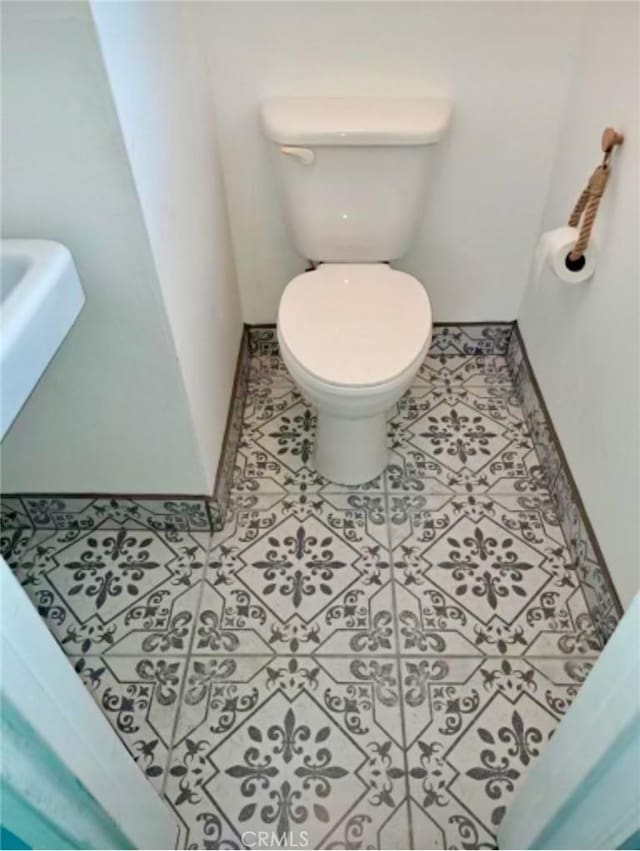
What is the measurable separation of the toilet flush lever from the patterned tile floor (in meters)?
0.76

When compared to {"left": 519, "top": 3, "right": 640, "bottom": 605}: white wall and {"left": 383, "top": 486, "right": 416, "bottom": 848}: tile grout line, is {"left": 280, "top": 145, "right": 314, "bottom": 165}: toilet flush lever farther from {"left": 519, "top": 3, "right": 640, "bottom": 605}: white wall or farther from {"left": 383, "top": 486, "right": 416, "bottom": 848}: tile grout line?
{"left": 383, "top": 486, "right": 416, "bottom": 848}: tile grout line

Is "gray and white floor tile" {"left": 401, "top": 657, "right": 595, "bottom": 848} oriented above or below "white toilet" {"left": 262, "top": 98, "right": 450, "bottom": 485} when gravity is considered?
below

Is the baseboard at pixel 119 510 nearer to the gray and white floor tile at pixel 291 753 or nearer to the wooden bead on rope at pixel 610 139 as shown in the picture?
the gray and white floor tile at pixel 291 753

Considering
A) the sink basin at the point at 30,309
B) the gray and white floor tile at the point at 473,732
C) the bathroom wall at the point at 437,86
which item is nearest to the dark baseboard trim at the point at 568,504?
the gray and white floor tile at the point at 473,732

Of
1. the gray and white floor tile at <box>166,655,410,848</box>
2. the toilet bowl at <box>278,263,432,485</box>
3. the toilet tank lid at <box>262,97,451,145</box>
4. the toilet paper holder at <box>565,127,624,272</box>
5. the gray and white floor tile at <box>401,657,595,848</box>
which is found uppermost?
the toilet tank lid at <box>262,97,451,145</box>

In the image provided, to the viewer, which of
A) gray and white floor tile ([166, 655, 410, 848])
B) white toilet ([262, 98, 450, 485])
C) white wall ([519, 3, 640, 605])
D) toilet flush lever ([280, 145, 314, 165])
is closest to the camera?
gray and white floor tile ([166, 655, 410, 848])

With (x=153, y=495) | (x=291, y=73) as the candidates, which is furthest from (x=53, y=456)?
(x=291, y=73)

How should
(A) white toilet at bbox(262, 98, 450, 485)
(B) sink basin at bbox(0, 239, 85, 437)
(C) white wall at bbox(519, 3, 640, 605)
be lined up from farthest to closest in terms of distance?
1. (A) white toilet at bbox(262, 98, 450, 485)
2. (C) white wall at bbox(519, 3, 640, 605)
3. (B) sink basin at bbox(0, 239, 85, 437)

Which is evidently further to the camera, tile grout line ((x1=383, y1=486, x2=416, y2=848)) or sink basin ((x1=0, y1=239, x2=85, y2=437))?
tile grout line ((x1=383, y1=486, x2=416, y2=848))

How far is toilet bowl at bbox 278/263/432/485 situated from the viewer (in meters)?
1.27

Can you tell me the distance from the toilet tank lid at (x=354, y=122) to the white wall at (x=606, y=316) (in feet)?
1.09

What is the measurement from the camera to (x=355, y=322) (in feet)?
4.51

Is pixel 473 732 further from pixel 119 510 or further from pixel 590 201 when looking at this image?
pixel 590 201

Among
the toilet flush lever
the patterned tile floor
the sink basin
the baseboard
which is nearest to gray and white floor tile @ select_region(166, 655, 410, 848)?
the patterned tile floor
